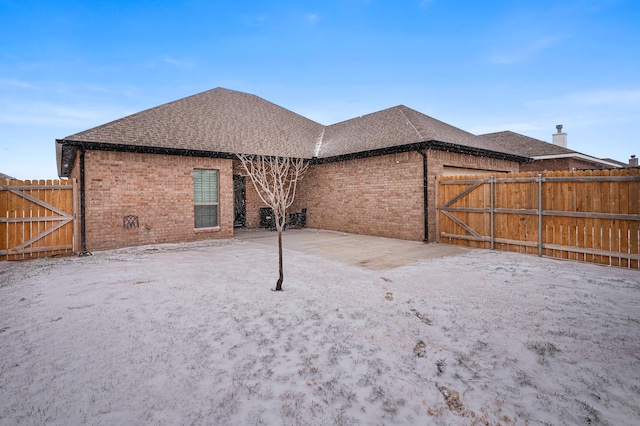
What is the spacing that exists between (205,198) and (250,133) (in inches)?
158

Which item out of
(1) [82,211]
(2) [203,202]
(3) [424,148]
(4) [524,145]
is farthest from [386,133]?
(4) [524,145]

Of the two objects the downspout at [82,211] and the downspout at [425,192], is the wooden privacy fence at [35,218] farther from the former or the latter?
the downspout at [425,192]

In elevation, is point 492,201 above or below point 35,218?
above

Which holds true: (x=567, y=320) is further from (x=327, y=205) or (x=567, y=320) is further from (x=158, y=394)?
(x=327, y=205)

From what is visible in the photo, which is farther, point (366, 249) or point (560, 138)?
point (560, 138)

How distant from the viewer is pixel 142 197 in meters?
10.1

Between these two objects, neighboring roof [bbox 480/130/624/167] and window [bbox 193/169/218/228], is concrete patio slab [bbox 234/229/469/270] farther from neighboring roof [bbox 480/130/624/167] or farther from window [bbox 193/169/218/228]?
neighboring roof [bbox 480/130/624/167]

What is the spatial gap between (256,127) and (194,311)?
38.4 feet

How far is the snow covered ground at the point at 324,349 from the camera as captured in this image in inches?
94.3

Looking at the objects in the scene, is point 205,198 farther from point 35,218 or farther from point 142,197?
point 35,218

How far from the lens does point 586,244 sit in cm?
721

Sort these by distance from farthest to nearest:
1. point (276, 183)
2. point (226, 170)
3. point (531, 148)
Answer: point (531, 148) → point (226, 170) → point (276, 183)

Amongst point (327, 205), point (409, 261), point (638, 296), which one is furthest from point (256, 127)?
point (638, 296)

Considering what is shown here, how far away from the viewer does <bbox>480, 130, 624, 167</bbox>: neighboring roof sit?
56.8ft
